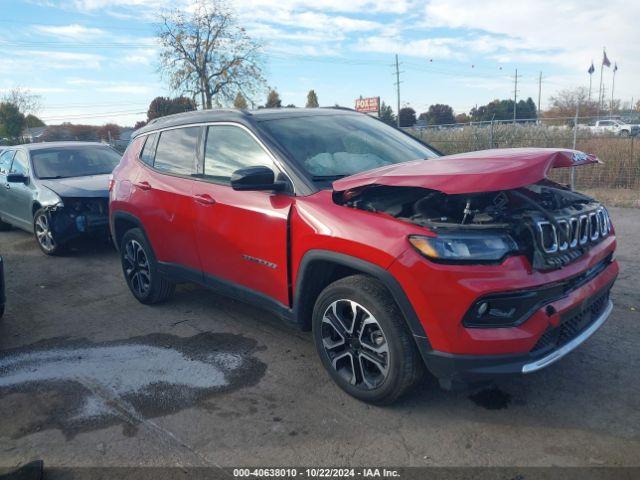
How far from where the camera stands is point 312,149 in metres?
3.98

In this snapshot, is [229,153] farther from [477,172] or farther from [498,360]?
[498,360]

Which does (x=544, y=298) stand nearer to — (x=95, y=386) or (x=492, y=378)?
(x=492, y=378)

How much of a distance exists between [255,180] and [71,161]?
629 centimetres

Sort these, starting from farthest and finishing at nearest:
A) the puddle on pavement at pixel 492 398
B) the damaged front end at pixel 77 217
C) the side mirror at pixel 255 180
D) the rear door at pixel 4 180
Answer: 1. the rear door at pixel 4 180
2. the damaged front end at pixel 77 217
3. the side mirror at pixel 255 180
4. the puddle on pavement at pixel 492 398

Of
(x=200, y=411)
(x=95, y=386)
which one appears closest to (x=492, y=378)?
(x=200, y=411)

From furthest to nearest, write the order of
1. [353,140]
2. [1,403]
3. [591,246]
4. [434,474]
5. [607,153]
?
[607,153]
[353,140]
[1,403]
[591,246]
[434,474]

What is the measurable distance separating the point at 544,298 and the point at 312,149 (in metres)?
1.95

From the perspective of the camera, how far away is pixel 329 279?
3.58 metres

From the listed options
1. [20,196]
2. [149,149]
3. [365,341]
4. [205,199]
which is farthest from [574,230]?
[20,196]

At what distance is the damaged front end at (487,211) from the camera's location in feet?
9.20

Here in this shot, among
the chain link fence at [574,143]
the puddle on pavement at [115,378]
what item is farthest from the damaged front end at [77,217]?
the chain link fence at [574,143]

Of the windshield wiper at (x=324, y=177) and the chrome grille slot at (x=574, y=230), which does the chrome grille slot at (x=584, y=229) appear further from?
the windshield wiper at (x=324, y=177)

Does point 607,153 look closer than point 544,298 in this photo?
No

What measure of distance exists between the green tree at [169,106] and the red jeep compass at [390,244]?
35127 mm
